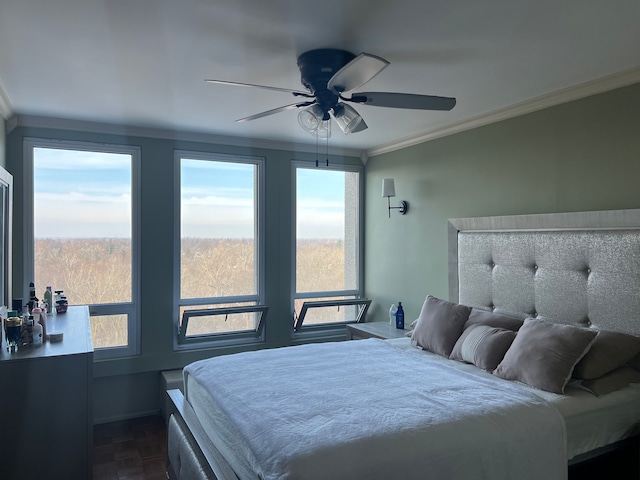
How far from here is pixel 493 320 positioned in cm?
304

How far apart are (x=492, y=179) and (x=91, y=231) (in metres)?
3.33

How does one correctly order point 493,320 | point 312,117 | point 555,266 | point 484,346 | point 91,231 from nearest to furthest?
point 312,117
point 484,346
point 555,266
point 493,320
point 91,231

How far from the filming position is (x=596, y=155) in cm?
281

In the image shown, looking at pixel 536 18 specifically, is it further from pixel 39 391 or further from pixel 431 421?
pixel 39 391

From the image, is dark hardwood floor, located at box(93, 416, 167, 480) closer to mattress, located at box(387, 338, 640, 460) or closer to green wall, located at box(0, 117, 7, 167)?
green wall, located at box(0, 117, 7, 167)

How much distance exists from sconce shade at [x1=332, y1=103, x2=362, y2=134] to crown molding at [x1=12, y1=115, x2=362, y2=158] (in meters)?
1.97

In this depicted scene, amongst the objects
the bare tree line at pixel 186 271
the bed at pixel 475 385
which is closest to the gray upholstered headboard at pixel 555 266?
the bed at pixel 475 385

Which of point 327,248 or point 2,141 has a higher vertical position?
point 2,141

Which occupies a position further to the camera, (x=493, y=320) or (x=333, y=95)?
(x=493, y=320)

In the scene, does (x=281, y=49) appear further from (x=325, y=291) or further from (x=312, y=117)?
(x=325, y=291)

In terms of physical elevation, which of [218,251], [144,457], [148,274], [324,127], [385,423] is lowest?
[144,457]

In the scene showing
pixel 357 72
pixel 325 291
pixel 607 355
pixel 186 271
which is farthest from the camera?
pixel 325 291

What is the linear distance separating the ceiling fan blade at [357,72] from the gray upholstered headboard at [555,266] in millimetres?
1677

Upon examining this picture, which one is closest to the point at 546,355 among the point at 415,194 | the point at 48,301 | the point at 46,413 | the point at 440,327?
the point at 440,327
